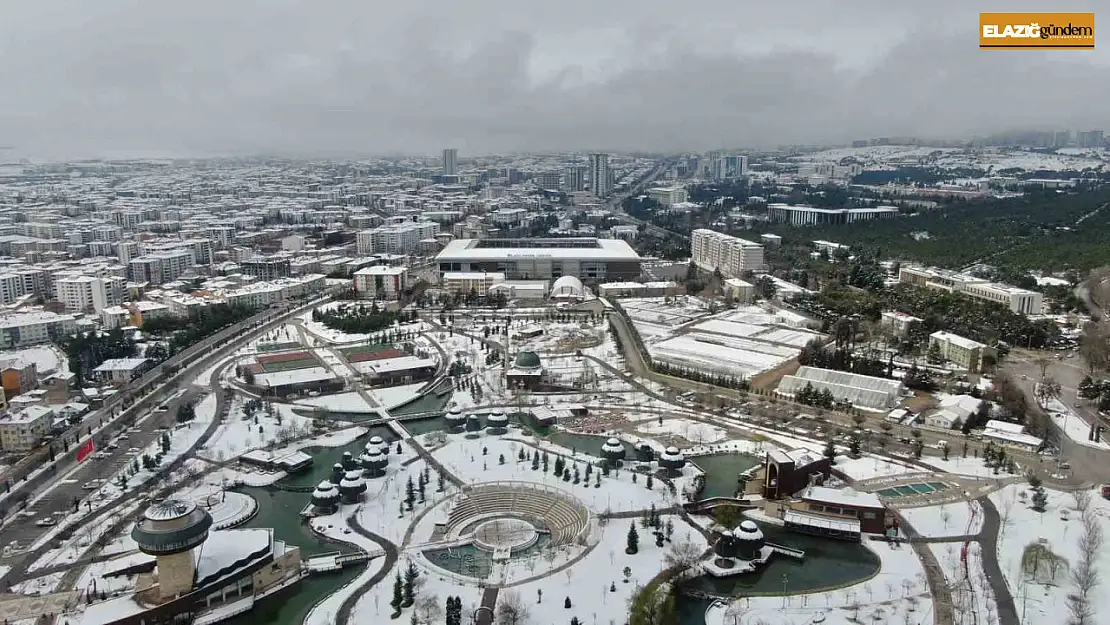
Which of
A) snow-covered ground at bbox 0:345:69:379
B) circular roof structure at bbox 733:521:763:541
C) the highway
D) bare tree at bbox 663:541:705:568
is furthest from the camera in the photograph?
snow-covered ground at bbox 0:345:69:379

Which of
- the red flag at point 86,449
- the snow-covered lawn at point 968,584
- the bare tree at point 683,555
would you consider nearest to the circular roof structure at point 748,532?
the bare tree at point 683,555

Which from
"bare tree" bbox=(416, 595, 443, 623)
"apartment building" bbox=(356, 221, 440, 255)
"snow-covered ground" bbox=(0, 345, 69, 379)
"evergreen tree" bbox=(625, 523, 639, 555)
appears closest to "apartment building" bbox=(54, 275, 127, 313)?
"snow-covered ground" bbox=(0, 345, 69, 379)

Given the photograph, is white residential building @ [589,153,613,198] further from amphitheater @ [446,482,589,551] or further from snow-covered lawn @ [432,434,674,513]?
amphitheater @ [446,482,589,551]

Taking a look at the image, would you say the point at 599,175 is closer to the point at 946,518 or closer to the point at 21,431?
the point at 21,431

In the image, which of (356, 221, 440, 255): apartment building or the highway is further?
(356, 221, 440, 255): apartment building

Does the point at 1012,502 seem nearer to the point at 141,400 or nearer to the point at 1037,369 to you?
the point at 1037,369

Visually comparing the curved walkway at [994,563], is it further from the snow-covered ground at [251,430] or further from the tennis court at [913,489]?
the snow-covered ground at [251,430]

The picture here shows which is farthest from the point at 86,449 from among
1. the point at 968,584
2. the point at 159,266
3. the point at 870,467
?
the point at 159,266
